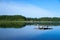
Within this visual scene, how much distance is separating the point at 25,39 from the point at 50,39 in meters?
0.80

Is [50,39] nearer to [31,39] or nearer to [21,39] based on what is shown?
[31,39]

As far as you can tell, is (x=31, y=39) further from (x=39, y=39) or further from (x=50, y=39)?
(x=50, y=39)

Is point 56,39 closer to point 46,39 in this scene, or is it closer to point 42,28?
point 46,39

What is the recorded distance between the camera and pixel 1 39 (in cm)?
493

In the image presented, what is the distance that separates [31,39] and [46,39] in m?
0.48

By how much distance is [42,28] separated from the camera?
7484mm

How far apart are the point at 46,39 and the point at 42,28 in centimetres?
261

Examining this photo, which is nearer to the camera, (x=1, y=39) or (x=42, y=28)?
(x=1, y=39)

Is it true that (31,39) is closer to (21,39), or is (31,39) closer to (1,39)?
(21,39)

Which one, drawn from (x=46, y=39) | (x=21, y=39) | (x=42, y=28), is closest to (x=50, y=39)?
(x=46, y=39)

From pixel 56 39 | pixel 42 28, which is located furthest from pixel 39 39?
pixel 42 28

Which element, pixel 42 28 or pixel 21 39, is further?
pixel 42 28

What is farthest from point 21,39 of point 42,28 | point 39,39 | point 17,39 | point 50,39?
point 42,28

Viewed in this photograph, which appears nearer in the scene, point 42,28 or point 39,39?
point 39,39
